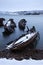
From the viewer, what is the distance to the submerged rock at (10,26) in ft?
15.4

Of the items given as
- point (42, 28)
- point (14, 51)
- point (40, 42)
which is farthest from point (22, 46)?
point (42, 28)

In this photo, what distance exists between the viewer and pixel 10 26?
4773 mm

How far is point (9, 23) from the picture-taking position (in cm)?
477

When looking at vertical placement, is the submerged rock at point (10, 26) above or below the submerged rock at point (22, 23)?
above

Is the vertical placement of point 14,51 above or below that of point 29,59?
above

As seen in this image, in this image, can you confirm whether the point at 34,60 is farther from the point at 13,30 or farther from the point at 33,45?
the point at 13,30

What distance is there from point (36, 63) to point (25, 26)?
9.24ft

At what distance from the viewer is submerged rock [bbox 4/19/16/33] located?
15.4 feet

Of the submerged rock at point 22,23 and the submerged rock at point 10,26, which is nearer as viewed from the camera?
the submerged rock at point 22,23

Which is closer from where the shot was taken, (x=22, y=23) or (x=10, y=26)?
(x=22, y=23)

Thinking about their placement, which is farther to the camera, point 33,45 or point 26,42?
point 33,45

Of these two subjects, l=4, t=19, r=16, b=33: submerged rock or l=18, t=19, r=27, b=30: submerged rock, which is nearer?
l=18, t=19, r=27, b=30: submerged rock

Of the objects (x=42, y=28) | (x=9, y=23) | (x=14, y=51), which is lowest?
(x=14, y=51)

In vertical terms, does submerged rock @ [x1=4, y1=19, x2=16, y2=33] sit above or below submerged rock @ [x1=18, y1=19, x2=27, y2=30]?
above
